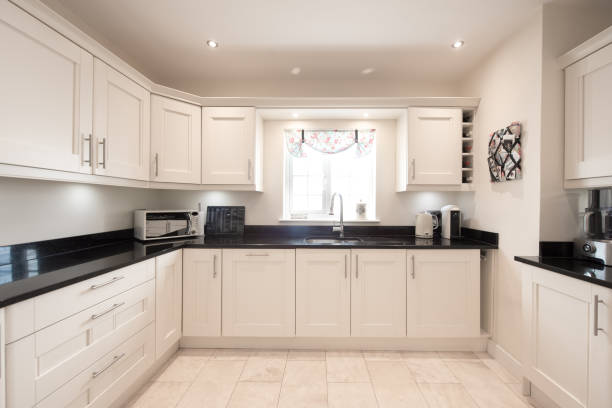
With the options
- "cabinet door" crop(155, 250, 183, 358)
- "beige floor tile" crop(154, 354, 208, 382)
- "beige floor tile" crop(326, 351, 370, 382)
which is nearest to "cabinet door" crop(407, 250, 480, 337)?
"beige floor tile" crop(326, 351, 370, 382)

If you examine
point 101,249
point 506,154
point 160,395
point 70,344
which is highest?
point 506,154

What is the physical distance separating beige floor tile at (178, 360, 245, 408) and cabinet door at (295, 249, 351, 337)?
570 mm

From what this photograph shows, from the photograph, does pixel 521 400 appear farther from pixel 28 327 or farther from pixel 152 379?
pixel 28 327

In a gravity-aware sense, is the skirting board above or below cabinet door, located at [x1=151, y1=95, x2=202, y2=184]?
below

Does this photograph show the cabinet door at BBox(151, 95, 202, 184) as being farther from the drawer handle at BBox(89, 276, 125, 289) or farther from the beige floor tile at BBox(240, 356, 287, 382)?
the beige floor tile at BBox(240, 356, 287, 382)

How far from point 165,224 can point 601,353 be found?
9.59 ft

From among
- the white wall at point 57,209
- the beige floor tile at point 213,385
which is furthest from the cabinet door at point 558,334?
the white wall at point 57,209

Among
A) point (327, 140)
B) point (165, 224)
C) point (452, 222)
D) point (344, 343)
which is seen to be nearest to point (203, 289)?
point (165, 224)

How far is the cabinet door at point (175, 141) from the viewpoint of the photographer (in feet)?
7.36

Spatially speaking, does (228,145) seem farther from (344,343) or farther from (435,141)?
(344,343)

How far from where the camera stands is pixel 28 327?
104cm

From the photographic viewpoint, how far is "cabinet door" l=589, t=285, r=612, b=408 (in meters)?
1.20

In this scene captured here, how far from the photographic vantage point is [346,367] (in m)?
2.03

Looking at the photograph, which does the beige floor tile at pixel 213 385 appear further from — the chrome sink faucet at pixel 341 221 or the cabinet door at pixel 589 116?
the cabinet door at pixel 589 116
